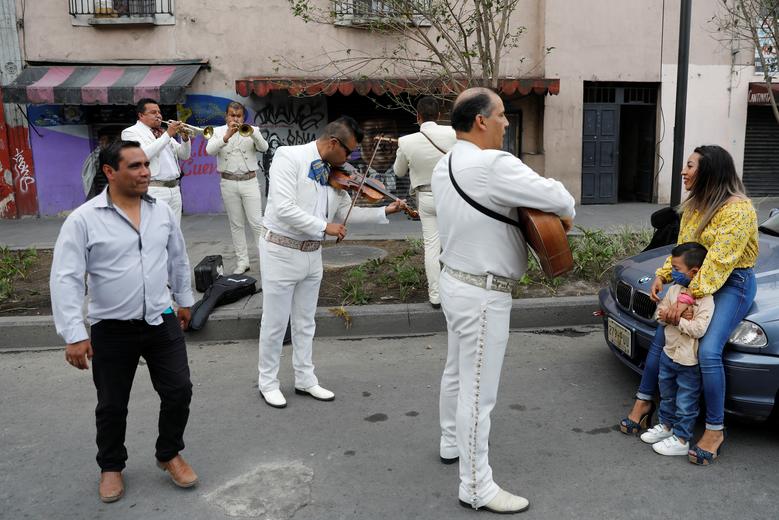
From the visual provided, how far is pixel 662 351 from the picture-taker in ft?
12.6

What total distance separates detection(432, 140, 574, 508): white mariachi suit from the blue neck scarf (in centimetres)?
130

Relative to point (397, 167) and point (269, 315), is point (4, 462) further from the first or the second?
point (397, 167)

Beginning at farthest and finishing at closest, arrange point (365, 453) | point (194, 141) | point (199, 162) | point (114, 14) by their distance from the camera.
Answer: point (199, 162), point (194, 141), point (114, 14), point (365, 453)

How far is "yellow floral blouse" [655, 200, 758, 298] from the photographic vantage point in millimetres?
3561

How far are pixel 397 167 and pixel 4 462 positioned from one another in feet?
12.6

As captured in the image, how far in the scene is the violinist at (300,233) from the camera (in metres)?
4.22

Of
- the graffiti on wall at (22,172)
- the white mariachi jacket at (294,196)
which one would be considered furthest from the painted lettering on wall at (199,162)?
the white mariachi jacket at (294,196)

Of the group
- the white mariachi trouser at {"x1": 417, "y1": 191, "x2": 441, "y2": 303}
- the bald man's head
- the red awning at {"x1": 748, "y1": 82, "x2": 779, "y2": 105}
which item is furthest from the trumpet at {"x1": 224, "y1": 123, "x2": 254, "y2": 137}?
the red awning at {"x1": 748, "y1": 82, "x2": 779, "y2": 105}

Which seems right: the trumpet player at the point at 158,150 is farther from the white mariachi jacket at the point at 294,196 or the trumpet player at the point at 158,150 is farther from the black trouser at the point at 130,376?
the black trouser at the point at 130,376

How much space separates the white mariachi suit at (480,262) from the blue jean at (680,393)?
3.90 feet

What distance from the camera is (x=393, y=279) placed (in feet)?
23.4

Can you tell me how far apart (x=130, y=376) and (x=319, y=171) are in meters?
1.69

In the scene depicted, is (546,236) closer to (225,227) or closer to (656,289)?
(656,289)

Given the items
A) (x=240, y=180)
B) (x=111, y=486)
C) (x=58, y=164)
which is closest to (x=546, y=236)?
(x=111, y=486)
